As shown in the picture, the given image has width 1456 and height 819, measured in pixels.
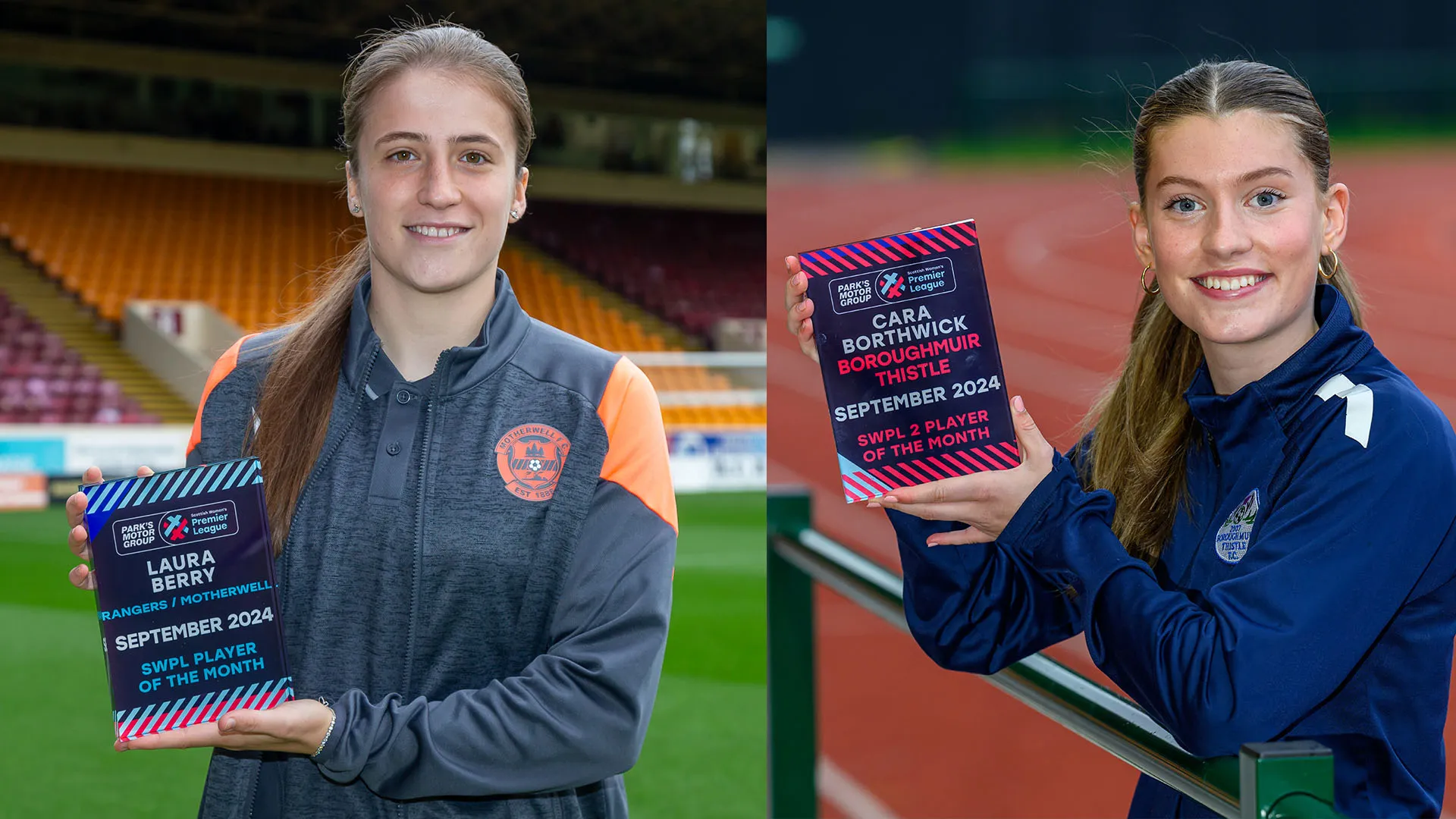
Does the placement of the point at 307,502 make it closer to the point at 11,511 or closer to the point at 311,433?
the point at 311,433

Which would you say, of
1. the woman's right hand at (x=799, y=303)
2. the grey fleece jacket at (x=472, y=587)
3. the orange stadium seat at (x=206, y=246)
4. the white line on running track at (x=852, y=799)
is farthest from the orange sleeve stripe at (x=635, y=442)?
the orange stadium seat at (x=206, y=246)

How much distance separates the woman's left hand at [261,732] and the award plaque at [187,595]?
1 centimetres

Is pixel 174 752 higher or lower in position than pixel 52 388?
lower

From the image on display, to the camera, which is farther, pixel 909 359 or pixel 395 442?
pixel 395 442

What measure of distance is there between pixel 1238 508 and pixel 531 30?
16.9 metres

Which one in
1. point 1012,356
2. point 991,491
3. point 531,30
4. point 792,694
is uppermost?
point 531,30

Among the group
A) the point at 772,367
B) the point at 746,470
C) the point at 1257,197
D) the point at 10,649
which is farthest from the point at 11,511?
the point at 1257,197

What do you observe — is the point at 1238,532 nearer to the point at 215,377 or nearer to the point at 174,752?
the point at 215,377

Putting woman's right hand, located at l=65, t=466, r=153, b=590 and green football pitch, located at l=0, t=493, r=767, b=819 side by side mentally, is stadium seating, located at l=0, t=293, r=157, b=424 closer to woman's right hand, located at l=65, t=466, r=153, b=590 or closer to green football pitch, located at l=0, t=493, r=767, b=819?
green football pitch, located at l=0, t=493, r=767, b=819

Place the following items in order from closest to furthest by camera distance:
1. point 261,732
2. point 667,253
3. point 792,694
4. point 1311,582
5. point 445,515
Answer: point 1311,582
point 261,732
point 445,515
point 792,694
point 667,253

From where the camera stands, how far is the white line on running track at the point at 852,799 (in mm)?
4121

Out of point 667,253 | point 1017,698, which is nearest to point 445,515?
point 1017,698

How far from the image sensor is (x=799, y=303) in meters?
1.14

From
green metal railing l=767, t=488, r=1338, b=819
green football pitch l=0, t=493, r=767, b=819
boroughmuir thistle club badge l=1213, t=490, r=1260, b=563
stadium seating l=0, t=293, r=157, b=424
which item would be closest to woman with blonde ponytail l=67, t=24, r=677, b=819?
green metal railing l=767, t=488, r=1338, b=819
